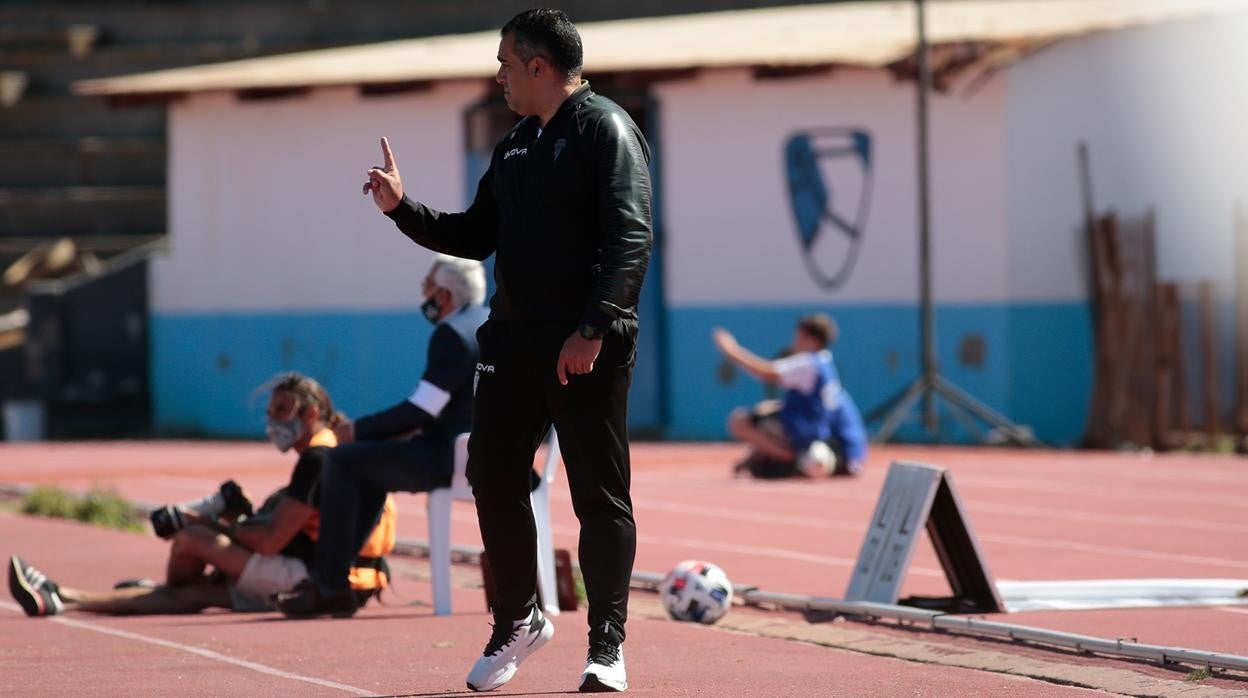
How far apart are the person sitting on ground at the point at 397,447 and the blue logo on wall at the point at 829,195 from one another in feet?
43.1

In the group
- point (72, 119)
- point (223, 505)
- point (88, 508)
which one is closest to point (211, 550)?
point (223, 505)

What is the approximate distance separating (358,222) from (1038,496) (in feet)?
35.3

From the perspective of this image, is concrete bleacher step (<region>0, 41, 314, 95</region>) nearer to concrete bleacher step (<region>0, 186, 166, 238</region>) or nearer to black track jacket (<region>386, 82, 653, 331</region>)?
concrete bleacher step (<region>0, 186, 166, 238</region>)

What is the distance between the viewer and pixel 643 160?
680 centimetres

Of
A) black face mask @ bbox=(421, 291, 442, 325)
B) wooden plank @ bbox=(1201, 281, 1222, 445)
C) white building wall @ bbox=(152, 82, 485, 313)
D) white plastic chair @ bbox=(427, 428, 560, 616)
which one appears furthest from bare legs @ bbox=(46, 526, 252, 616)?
white building wall @ bbox=(152, 82, 485, 313)

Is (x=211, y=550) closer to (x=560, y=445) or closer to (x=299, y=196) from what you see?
(x=560, y=445)

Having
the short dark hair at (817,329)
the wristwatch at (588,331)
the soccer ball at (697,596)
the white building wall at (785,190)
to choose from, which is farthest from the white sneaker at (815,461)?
the wristwatch at (588,331)

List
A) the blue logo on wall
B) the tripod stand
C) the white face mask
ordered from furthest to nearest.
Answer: the blue logo on wall, the tripod stand, the white face mask

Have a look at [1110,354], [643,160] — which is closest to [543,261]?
[643,160]

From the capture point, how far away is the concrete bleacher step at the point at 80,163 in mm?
30297

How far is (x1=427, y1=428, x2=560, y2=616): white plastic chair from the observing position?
9.39 m

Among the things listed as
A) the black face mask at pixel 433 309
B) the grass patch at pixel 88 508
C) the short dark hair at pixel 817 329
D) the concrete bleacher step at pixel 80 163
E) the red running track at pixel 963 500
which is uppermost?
the concrete bleacher step at pixel 80 163

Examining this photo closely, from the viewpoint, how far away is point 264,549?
940 centimetres

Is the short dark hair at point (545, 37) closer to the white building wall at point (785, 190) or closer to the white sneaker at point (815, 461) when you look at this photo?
the white sneaker at point (815, 461)
